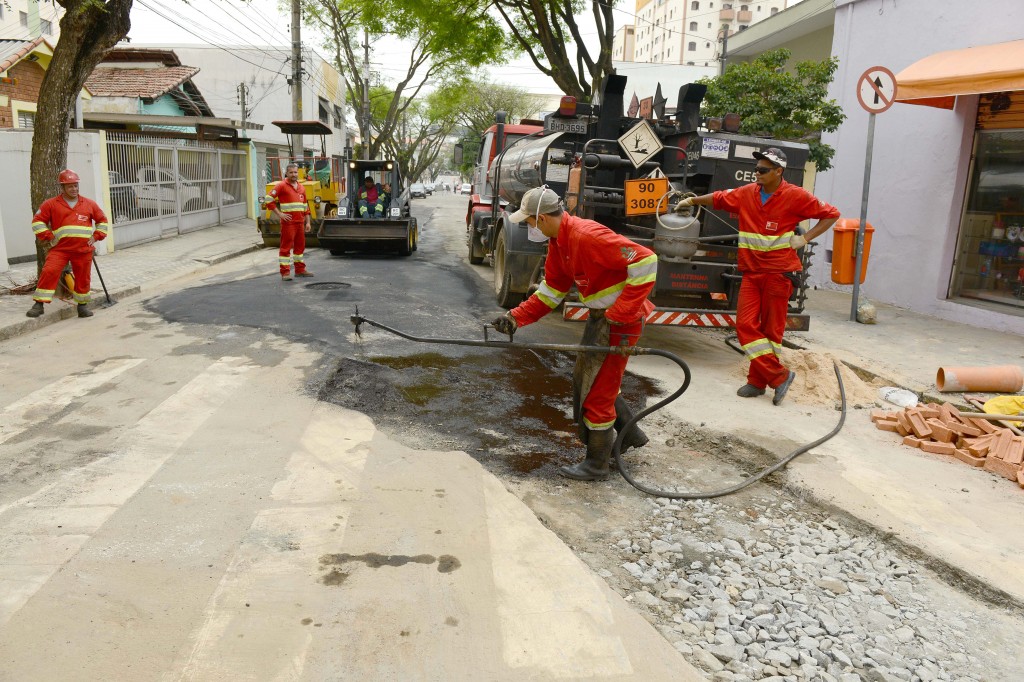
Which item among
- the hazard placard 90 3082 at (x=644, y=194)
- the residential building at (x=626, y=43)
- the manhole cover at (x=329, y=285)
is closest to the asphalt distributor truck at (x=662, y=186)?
the hazard placard 90 3082 at (x=644, y=194)

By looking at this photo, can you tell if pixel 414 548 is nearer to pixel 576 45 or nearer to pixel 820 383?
pixel 820 383

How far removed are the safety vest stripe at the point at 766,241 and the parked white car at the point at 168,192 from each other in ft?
45.5

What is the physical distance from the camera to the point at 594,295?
4652 mm

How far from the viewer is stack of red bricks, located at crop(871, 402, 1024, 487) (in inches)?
196

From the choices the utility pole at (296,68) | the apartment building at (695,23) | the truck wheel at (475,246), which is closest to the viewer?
the truck wheel at (475,246)

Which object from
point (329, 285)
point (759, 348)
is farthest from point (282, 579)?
point (329, 285)

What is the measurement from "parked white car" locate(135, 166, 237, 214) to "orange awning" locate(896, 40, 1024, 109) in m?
14.3

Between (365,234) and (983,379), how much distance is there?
1092 cm

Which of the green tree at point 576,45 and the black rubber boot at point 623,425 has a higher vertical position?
the green tree at point 576,45

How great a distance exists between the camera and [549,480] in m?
4.71

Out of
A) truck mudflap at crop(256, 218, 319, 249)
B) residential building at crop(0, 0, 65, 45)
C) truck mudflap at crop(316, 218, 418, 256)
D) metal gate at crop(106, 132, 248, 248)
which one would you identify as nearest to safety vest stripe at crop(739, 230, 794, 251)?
truck mudflap at crop(316, 218, 418, 256)

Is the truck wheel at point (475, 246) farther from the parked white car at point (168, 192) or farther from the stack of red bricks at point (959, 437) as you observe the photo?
the stack of red bricks at point (959, 437)

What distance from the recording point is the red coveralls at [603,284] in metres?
4.43

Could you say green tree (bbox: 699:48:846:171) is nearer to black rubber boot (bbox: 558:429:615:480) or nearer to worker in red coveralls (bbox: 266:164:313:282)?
worker in red coveralls (bbox: 266:164:313:282)
